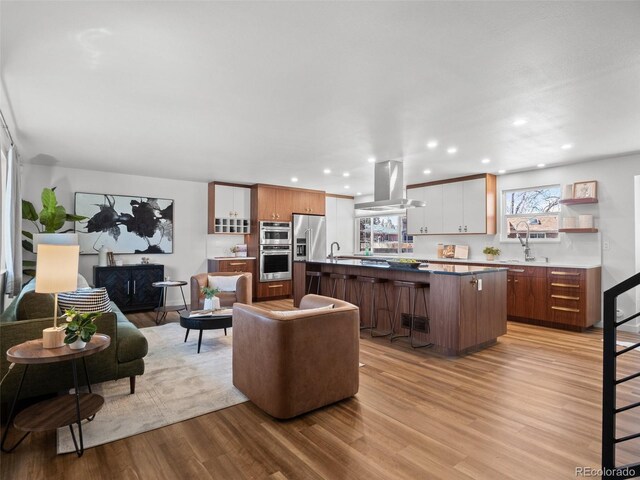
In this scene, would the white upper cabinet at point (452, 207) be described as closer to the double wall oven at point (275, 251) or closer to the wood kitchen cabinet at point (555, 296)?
the wood kitchen cabinet at point (555, 296)

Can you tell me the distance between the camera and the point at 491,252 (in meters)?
6.34

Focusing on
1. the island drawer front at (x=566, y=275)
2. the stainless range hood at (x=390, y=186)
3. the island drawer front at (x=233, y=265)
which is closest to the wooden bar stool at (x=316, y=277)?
the stainless range hood at (x=390, y=186)

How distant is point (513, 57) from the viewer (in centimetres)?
237

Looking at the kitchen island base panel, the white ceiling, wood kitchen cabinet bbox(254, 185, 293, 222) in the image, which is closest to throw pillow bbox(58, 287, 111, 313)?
the white ceiling

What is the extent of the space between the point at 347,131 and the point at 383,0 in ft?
7.02

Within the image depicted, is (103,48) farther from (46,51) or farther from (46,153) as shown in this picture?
(46,153)

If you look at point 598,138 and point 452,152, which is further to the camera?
point 452,152

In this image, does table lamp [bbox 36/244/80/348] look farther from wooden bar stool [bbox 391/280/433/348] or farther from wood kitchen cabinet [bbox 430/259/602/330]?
wood kitchen cabinet [bbox 430/259/602/330]

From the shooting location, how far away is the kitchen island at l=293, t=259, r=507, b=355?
152 inches

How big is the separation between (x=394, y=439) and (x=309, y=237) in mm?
6055

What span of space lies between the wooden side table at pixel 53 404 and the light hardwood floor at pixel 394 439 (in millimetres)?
183

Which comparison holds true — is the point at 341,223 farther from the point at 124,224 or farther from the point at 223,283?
the point at 124,224

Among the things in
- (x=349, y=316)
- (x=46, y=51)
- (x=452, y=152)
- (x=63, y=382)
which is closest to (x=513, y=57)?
(x=349, y=316)

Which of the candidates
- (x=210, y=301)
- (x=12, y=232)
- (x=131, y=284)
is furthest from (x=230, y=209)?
(x=12, y=232)
